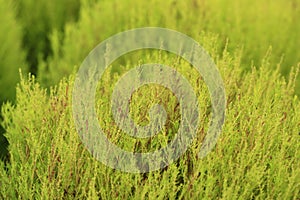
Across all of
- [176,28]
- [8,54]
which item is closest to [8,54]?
[8,54]

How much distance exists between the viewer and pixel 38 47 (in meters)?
4.02

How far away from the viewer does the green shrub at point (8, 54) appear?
337cm

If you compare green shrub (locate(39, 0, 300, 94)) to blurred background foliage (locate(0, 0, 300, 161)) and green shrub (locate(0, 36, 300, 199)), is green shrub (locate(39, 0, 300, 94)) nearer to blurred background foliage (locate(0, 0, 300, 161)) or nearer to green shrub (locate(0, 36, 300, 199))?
blurred background foliage (locate(0, 0, 300, 161))

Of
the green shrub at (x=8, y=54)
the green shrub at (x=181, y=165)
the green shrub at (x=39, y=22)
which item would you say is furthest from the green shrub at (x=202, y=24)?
the green shrub at (x=181, y=165)

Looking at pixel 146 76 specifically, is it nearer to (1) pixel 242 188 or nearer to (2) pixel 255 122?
(2) pixel 255 122

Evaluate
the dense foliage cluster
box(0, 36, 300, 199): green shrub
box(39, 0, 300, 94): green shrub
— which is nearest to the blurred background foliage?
box(39, 0, 300, 94): green shrub

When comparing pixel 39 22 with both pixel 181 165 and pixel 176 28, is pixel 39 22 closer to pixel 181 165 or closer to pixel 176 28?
pixel 176 28

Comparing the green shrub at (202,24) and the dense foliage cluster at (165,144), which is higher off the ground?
the green shrub at (202,24)

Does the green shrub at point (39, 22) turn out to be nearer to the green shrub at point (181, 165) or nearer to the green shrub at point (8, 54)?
the green shrub at point (8, 54)

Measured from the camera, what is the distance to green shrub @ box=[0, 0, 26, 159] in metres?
3.37

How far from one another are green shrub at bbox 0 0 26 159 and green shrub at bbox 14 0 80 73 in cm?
40

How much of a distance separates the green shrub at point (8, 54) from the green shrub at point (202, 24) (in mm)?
176

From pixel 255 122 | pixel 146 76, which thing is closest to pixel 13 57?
pixel 146 76

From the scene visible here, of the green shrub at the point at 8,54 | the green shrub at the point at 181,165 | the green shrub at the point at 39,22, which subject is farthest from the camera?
the green shrub at the point at 39,22
